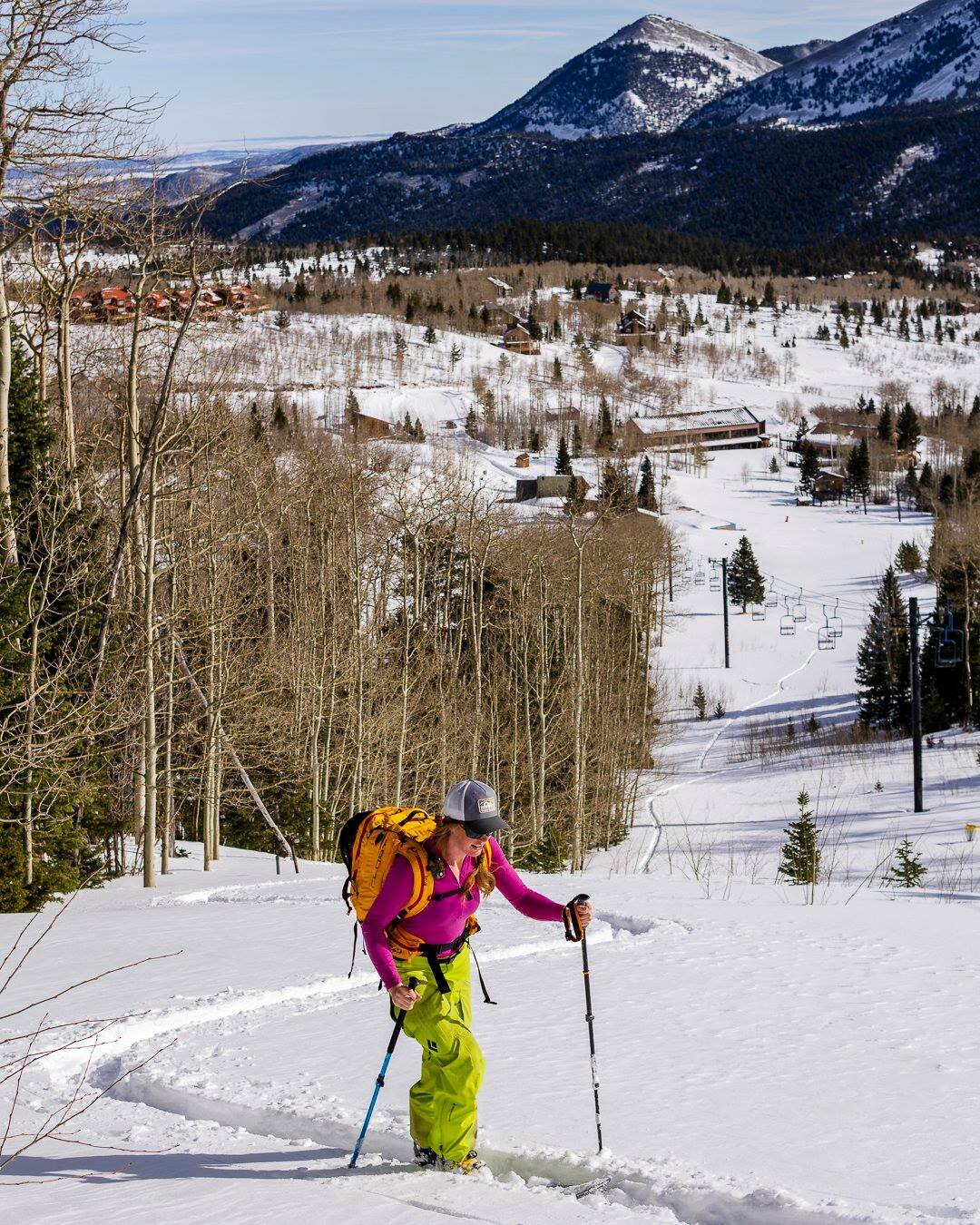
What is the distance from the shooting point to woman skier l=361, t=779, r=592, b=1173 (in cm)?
548

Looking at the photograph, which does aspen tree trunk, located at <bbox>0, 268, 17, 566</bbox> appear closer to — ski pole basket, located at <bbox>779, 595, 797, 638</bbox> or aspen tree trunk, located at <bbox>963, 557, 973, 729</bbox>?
aspen tree trunk, located at <bbox>963, 557, 973, 729</bbox>

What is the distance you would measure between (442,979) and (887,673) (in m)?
51.6

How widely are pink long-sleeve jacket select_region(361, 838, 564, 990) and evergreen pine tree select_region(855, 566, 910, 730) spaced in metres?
49.0

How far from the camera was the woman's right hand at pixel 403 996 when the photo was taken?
5.32m

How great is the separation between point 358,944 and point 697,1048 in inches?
148

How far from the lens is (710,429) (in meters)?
139

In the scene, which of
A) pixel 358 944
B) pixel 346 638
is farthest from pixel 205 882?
pixel 346 638

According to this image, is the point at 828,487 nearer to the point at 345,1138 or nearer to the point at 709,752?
the point at 709,752

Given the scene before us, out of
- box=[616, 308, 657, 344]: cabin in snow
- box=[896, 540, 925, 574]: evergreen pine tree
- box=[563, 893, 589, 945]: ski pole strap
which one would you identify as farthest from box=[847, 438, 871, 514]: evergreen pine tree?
box=[563, 893, 589, 945]: ski pole strap

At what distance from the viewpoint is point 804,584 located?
8338 cm

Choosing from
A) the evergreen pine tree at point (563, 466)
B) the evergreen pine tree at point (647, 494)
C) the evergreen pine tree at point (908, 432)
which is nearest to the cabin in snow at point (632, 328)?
the evergreen pine tree at point (908, 432)

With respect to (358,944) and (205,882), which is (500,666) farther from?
(358,944)

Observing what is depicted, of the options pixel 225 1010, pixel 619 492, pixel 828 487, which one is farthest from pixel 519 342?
pixel 225 1010

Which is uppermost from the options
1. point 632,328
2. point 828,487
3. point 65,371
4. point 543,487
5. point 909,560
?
point 632,328
